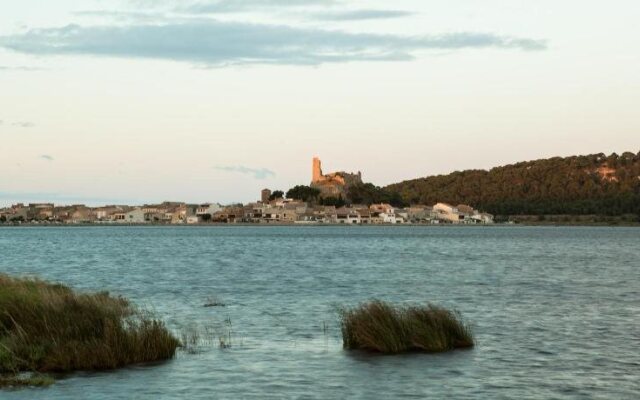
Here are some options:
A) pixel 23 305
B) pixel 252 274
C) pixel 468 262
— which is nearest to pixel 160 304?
pixel 23 305

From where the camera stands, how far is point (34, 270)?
8006 cm

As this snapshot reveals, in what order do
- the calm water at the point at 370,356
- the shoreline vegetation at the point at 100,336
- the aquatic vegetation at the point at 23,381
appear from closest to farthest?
1. the aquatic vegetation at the point at 23,381
2. the calm water at the point at 370,356
3. the shoreline vegetation at the point at 100,336

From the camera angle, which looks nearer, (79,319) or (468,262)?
(79,319)

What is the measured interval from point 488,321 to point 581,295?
1617 centimetres

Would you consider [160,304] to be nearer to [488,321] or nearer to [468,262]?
[488,321]

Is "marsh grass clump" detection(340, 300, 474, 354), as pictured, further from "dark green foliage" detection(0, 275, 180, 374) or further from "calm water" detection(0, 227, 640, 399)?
"dark green foliage" detection(0, 275, 180, 374)

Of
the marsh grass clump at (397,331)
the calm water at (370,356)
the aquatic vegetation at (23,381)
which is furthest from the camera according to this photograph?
the marsh grass clump at (397,331)

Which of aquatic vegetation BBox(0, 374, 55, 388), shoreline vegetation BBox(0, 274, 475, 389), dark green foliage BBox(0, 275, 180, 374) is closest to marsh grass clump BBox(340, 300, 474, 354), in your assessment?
shoreline vegetation BBox(0, 274, 475, 389)

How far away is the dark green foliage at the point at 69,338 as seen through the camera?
83.0ft

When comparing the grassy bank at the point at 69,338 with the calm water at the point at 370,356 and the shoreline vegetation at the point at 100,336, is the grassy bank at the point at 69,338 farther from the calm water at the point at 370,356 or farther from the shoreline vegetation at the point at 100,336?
the calm water at the point at 370,356

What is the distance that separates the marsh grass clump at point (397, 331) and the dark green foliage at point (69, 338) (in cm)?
542

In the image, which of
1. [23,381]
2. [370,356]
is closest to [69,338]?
[23,381]

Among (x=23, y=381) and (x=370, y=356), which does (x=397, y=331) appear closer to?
(x=370, y=356)

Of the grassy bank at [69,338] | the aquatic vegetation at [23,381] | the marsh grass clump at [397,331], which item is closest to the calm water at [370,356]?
the aquatic vegetation at [23,381]
